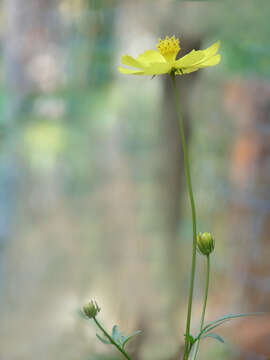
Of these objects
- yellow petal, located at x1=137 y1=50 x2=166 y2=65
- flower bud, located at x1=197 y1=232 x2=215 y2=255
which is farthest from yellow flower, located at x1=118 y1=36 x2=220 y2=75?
flower bud, located at x1=197 y1=232 x2=215 y2=255

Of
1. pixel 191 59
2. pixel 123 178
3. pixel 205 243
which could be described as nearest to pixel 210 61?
pixel 191 59

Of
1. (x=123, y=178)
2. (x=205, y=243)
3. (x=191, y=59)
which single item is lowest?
(x=205, y=243)

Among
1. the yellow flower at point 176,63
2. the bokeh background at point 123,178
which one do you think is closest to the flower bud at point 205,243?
the yellow flower at point 176,63

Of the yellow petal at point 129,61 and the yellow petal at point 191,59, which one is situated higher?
the yellow petal at point 129,61

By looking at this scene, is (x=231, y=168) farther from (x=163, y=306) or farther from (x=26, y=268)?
(x=26, y=268)

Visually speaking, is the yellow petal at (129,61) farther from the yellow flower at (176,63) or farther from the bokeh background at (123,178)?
the bokeh background at (123,178)

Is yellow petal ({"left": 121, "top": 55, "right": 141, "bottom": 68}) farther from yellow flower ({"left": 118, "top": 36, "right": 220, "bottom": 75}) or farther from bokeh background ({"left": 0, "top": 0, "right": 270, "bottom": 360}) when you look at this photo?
bokeh background ({"left": 0, "top": 0, "right": 270, "bottom": 360})

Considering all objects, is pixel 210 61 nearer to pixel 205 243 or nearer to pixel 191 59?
pixel 191 59
